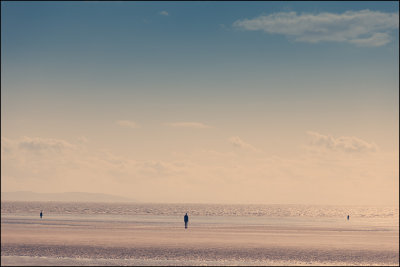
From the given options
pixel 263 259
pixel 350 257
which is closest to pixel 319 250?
pixel 350 257

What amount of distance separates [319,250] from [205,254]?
11568 mm

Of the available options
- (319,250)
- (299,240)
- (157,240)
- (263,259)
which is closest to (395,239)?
(299,240)

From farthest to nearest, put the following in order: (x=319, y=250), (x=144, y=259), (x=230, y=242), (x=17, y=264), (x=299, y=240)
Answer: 1. (x=299, y=240)
2. (x=230, y=242)
3. (x=319, y=250)
4. (x=144, y=259)
5. (x=17, y=264)

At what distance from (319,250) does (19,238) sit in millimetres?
32059

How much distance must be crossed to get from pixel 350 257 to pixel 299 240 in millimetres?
12221

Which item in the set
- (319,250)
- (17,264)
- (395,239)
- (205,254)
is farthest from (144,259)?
(395,239)

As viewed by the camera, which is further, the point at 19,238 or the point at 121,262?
the point at 19,238

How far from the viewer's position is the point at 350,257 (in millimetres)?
39750

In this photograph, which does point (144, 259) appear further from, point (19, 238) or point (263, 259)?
point (19, 238)

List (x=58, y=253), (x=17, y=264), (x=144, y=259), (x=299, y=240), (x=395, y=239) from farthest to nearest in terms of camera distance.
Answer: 1. (x=395, y=239)
2. (x=299, y=240)
3. (x=58, y=253)
4. (x=144, y=259)
5. (x=17, y=264)

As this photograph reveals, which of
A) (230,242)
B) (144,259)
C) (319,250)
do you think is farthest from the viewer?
(230,242)

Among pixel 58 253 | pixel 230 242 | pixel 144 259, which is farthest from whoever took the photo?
pixel 230 242

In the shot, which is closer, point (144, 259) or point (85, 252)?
point (144, 259)

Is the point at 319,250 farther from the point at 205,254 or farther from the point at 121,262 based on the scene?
the point at 121,262
